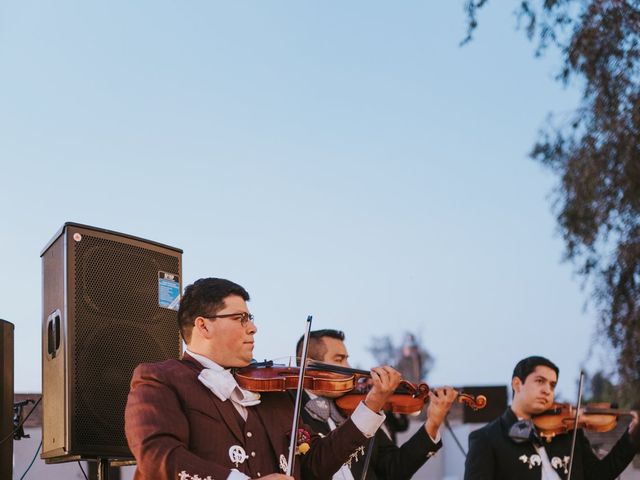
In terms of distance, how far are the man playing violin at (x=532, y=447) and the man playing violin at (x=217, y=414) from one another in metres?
1.83

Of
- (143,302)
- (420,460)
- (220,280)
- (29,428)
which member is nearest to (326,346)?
(420,460)

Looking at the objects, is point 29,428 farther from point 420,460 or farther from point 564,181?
point 564,181

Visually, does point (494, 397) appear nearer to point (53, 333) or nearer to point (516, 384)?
point (516, 384)

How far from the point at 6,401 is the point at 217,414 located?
119 centimetres

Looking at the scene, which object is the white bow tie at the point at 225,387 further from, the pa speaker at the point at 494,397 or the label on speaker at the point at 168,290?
the pa speaker at the point at 494,397

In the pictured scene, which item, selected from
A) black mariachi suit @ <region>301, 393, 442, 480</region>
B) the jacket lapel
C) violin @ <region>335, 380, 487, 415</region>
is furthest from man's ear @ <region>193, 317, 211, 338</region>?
black mariachi suit @ <region>301, 393, 442, 480</region>

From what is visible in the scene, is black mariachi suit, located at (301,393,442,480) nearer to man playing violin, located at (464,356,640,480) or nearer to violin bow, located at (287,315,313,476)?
man playing violin, located at (464,356,640,480)

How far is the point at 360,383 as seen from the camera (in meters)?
5.29

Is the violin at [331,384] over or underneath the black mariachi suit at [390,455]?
over

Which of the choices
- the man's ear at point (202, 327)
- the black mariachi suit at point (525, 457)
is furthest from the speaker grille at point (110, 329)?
the black mariachi suit at point (525, 457)

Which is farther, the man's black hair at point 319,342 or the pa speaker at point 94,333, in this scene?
the man's black hair at point 319,342

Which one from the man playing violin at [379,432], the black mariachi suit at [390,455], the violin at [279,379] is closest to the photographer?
the violin at [279,379]

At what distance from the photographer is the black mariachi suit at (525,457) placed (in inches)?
221

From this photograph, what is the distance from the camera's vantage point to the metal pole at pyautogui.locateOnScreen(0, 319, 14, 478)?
4473 mm
